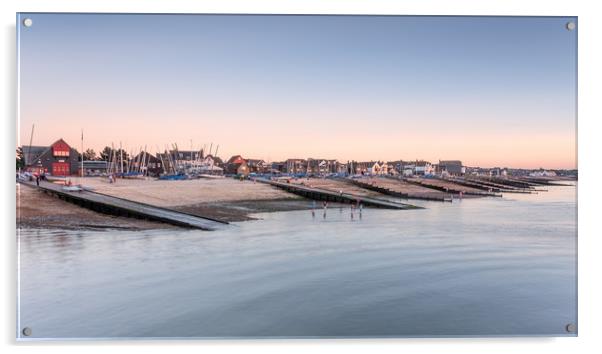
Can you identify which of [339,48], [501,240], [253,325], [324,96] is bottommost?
[253,325]

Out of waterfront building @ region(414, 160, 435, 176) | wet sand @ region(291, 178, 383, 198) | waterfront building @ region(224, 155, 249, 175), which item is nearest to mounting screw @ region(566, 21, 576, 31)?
waterfront building @ region(414, 160, 435, 176)

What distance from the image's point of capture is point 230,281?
209 inches

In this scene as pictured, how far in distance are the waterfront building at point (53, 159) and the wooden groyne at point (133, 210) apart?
59 cm

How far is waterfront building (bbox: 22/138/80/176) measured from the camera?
15.5 feet

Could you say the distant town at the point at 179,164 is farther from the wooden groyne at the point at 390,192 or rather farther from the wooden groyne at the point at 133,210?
the wooden groyne at the point at 133,210

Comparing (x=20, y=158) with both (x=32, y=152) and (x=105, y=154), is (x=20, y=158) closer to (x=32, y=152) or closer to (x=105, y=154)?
(x=32, y=152)

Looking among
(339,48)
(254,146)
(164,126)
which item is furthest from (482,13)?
(164,126)

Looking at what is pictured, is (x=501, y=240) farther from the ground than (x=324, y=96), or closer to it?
closer to it

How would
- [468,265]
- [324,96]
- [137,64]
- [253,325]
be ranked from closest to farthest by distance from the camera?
[253,325] < [137,64] < [324,96] < [468,265]

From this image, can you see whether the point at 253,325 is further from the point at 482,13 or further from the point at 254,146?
the point at 482,13

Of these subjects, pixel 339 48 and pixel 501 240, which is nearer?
pixel 339 48

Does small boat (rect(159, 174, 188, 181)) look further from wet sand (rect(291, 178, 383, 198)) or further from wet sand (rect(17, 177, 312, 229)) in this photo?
wet sand (rect(291, 178, 383, 198))

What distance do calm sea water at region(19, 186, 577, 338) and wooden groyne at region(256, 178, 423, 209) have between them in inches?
34.6

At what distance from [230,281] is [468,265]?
3.31m
